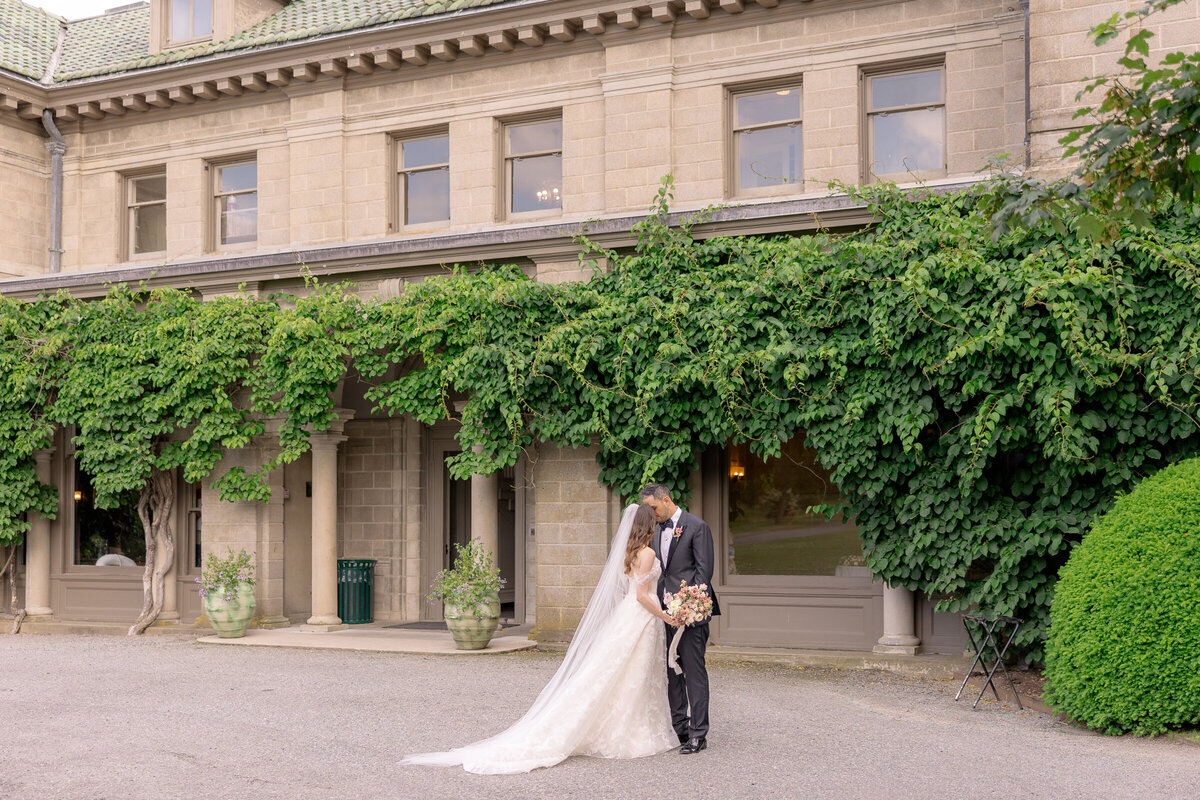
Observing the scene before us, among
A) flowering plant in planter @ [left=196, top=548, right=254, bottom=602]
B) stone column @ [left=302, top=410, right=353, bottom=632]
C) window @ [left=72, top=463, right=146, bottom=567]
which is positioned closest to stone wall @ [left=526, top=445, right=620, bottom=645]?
stone column @ [left=302, top=410, right=353, bottom=632]

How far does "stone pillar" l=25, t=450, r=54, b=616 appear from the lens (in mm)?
18000

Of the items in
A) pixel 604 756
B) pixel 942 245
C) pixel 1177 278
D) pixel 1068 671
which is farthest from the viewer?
pixel 942 245

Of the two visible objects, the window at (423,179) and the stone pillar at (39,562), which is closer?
the stone pillar at (39,562)

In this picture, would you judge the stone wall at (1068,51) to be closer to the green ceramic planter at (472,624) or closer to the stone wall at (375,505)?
the green ceramic planter at (472,624)

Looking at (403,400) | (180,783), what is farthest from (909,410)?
(180,783)

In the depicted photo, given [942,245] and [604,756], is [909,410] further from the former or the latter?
[604,756]

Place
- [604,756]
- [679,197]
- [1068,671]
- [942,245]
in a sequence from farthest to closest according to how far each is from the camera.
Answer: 1. [679,197]
2. [942,245]
3. [1068,671]
4. [604,756]

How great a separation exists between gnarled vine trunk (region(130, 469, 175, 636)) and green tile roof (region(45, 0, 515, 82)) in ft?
22.2

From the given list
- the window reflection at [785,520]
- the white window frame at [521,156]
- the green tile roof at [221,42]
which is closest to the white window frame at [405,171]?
the white window frame at [521,156]

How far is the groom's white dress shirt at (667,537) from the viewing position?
29.6 ft

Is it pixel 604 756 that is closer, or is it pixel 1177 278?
pixel 604 756

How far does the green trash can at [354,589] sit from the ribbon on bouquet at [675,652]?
9.76 meters

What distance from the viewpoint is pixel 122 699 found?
11.1 meters

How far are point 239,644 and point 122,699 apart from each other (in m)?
4.03
